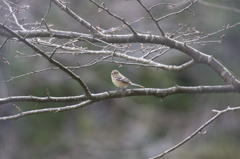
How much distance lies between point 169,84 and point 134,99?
101 cm

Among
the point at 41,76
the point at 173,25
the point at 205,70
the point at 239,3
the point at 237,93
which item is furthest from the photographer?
the point at 41,76

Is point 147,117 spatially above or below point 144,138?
above

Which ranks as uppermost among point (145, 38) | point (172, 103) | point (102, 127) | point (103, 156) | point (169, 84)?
point (145, 38)

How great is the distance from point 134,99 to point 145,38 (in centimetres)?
361

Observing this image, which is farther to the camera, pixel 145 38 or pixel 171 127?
pixel 171 127

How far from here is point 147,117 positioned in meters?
5.62

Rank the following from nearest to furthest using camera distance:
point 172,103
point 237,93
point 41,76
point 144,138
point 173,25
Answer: point 237,93 < point 173,25 < point 41,76 < point 172,103 < point 144,138

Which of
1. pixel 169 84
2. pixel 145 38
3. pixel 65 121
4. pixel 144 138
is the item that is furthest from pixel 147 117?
pixel 145 38

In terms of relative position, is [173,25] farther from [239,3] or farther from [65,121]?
[65,121]

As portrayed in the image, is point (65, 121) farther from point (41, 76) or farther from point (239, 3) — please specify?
point (239, 3)

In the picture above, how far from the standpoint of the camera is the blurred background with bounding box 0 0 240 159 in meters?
4.16

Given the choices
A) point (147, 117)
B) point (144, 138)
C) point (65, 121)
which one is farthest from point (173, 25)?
point (65, 121)

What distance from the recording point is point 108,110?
5805 millimetres

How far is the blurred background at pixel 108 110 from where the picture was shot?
4160mm
